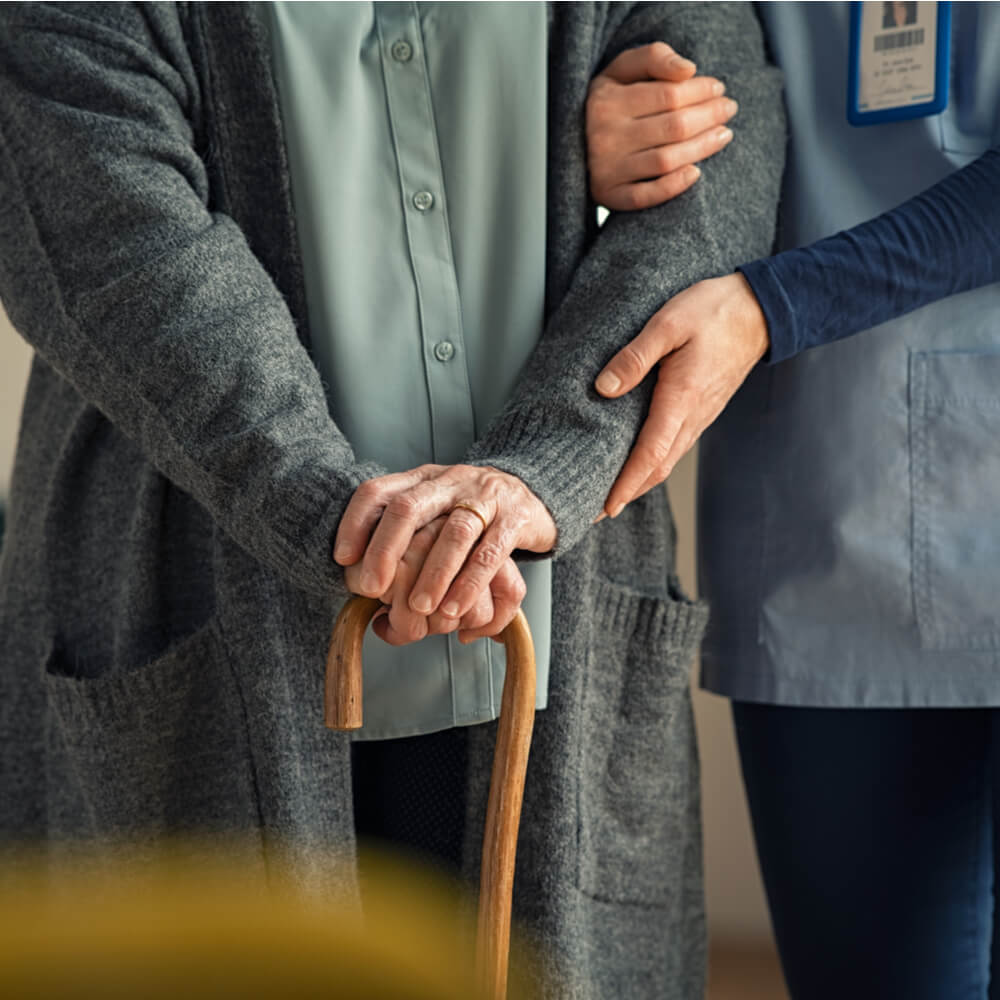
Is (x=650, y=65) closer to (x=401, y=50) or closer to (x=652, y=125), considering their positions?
(x=652, y=125)

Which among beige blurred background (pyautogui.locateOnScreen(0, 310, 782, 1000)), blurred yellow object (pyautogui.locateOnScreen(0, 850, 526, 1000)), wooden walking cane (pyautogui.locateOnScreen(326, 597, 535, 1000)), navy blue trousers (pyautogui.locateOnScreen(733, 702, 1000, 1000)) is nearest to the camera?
blurred yellow object (pyautogui.locateOnScreen(0, 850, 526, 1000))

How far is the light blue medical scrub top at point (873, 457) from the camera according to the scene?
3.16 feet

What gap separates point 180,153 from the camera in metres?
0.85

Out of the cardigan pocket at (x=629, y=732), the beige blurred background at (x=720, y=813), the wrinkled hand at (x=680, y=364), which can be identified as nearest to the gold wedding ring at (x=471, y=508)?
the wrinkled hand at (x=680, y=364)

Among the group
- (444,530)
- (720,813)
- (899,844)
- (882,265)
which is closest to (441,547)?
(444,530)

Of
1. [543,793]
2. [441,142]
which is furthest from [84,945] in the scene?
[441,142]

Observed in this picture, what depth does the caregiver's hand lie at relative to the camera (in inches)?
28.2

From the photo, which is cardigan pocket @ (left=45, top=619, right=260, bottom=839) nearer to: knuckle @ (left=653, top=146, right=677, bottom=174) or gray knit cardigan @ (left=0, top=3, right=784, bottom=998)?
gray knit cardigan @ (left=0, top=3, right=784, bottom=998)

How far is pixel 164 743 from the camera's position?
91 centimetres

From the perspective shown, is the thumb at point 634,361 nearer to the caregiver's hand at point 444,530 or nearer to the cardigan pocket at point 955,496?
the caregiver's hand at point 444,530

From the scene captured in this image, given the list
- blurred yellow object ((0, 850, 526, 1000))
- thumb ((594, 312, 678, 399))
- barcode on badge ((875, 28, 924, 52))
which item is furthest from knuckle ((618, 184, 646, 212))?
blurred yellow object ((0, 850, 526, 1000))

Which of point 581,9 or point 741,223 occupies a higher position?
point 581,9

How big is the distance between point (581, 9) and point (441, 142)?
15cm

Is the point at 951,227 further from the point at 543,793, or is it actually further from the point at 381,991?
the point at 381,991
